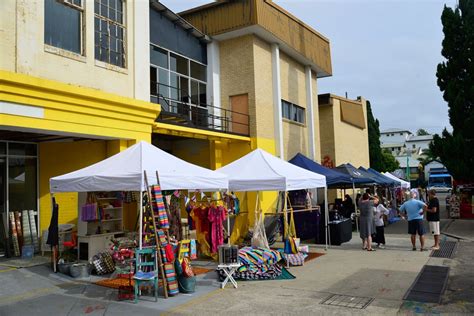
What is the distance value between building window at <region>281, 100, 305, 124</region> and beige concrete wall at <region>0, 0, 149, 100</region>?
30.8ft

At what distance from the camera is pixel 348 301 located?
7105 mm

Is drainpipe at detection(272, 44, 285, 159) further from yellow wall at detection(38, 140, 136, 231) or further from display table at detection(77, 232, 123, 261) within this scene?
display table at detection(77, 232, 123, 261)

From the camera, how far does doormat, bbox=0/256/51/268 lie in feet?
32.1

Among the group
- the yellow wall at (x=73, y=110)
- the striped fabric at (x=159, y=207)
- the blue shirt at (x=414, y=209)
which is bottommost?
the blue shirt at (x=414, y=209)

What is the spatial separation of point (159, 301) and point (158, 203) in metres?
1.73

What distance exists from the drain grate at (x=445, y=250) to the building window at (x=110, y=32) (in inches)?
396

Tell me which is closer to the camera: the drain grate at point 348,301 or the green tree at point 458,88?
the drain grate at point 348,301

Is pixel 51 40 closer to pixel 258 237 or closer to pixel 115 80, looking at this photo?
pixel 115 80

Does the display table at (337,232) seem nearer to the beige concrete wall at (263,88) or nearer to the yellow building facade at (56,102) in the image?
the beige concrete wall at (263,88)

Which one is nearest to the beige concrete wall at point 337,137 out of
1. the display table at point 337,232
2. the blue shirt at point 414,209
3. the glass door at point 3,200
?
the display table at point 337,232

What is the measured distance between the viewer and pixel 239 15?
17.0 m

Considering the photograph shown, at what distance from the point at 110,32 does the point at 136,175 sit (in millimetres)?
→ 5118

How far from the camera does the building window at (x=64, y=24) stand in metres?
9.71

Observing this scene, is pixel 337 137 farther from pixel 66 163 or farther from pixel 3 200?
pixel 3 200
